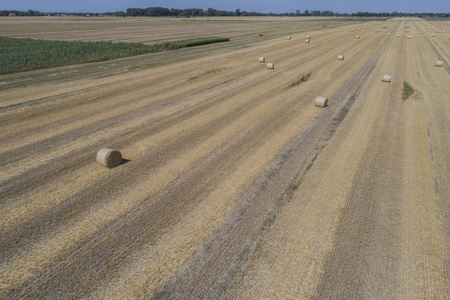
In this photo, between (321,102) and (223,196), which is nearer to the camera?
(223,196)

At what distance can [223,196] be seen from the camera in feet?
24.1

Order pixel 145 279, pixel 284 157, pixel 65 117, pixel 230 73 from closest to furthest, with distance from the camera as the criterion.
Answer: pixel 145 279 < pixel 284 157 < pixel 65 117 < pixel 230 73

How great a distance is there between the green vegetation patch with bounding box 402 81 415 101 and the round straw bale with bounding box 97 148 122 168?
50.0ft

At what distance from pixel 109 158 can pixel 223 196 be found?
384 centimetres

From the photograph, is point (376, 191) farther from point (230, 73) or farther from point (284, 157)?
point (230, 73)

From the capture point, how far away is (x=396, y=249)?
570 cm

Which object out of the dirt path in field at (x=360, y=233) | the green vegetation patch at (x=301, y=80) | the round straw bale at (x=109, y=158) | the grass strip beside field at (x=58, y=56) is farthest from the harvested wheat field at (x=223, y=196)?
the grass strip beside field at (x=58, y=56)

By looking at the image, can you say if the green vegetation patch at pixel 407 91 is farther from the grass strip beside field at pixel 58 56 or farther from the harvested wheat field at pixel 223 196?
the grass strip beside field at pixel 58 56

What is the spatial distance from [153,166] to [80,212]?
2.64 metres

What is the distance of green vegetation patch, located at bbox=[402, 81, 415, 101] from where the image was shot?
1570 cm

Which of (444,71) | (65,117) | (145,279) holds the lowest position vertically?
(145,279)

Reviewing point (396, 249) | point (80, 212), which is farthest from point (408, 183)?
point (80, 212)

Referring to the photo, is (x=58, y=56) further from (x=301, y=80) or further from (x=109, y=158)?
(x=109, y=158)

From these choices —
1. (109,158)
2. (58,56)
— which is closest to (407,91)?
(109,158)
